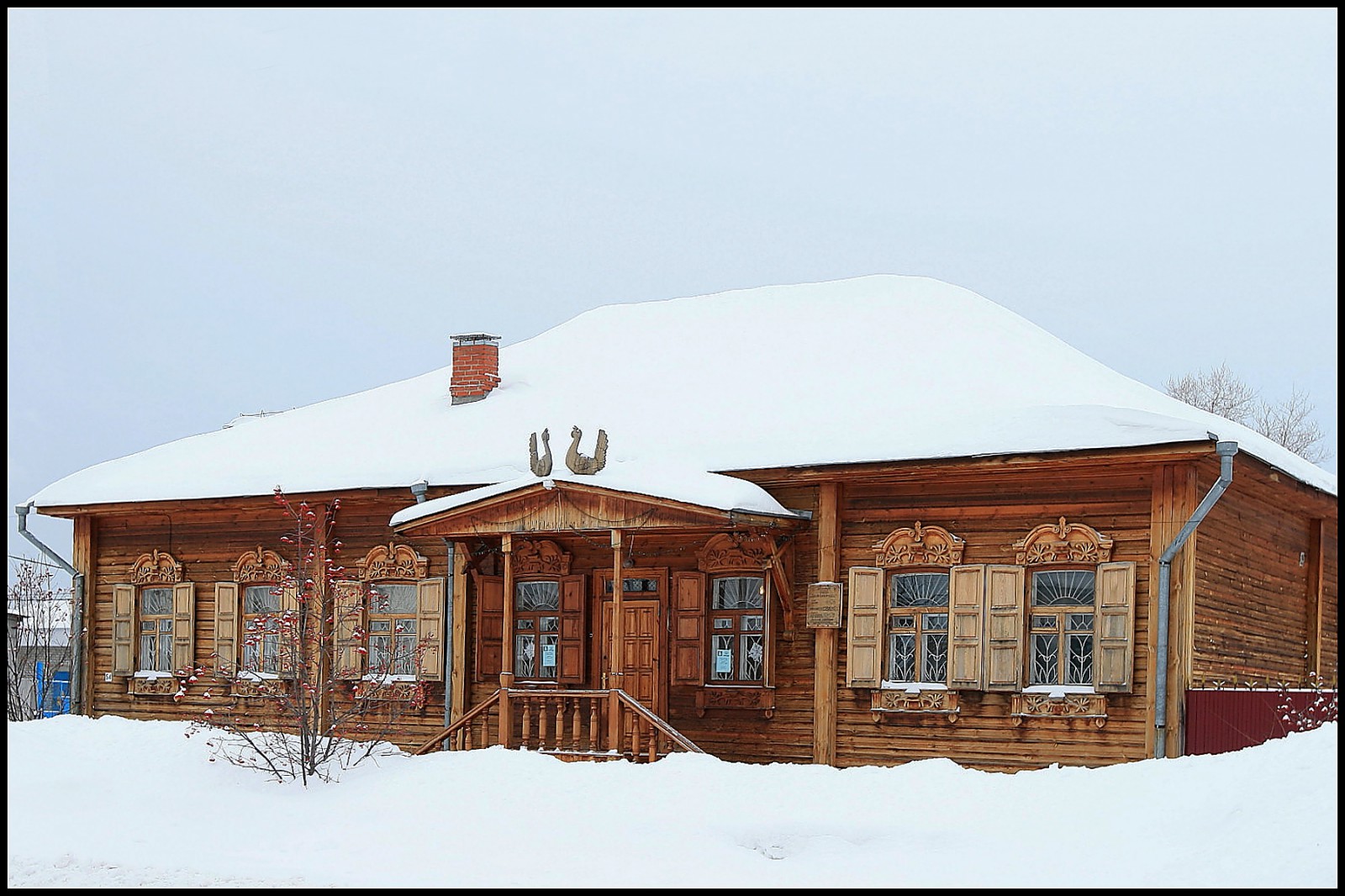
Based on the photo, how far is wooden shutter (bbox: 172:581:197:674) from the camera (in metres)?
19.7

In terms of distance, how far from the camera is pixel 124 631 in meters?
20.2

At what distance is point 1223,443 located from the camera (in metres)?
13.6

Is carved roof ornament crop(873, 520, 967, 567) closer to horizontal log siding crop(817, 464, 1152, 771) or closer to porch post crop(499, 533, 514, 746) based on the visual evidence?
horizontal log siding crop(817, 464, 1152, 771)

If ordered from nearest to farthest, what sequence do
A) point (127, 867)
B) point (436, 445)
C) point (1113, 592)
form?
point (127, 867) < point (1113, 592) < point (436, 445)

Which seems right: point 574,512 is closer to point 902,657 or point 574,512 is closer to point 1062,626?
point 902,657

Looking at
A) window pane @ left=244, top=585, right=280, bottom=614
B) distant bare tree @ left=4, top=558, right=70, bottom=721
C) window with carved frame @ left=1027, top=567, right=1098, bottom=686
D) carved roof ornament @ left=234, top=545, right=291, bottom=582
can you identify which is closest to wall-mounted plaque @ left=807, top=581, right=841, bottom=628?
window with carved frame @ left=1027, top=567, right=1098, bottom=686

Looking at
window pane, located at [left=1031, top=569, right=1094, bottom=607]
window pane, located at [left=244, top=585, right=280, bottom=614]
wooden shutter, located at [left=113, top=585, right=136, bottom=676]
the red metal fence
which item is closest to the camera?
the red metal fence

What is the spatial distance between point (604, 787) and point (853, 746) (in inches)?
120

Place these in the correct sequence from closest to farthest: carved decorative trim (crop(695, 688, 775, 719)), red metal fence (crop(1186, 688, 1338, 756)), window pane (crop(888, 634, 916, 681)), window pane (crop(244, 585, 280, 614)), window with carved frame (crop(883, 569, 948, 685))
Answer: red metal fence (crop(1186, 688, 1338, 756)) → window with carved frame (crop(883, 569, 948, 685)) → window pane (crop(888, 634, 916, 681)) → carved decorative trim (crop(695, 688, 775, 719)) → window pane (crop(244, 585, 280, 614))

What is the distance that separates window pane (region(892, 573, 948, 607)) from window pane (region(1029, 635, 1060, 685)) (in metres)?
0.96

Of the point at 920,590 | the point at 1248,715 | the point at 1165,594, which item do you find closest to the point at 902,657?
the point at 920,590

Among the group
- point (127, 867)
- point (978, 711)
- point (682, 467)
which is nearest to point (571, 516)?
point (682, 467)

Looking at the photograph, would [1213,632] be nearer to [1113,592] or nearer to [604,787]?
[1113,592]

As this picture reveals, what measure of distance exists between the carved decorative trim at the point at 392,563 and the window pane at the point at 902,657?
5.56m
